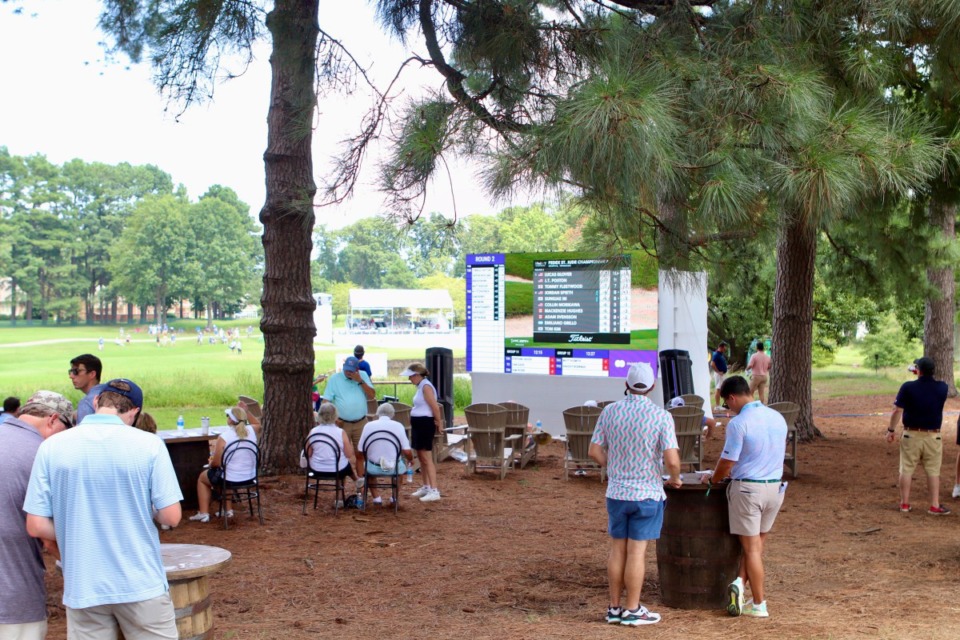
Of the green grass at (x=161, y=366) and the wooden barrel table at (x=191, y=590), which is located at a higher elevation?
the wooden barrel table at (x=191, y=590)

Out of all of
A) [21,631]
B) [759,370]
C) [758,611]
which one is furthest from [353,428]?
[759,370]

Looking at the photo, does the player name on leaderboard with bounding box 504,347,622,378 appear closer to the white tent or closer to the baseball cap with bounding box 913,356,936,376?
the baseball cap with bounding box 913,356,936,376

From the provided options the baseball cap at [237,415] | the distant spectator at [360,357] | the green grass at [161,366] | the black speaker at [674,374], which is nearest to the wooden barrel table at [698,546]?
the baseball cap at [237,415]

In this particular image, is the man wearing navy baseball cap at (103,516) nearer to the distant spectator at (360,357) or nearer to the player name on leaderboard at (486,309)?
the distant spectator at (360,357)

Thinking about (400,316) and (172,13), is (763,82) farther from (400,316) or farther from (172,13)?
(400,316)

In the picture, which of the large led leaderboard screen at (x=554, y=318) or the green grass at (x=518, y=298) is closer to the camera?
the large led leaderboard screen at (x=554, y=318)

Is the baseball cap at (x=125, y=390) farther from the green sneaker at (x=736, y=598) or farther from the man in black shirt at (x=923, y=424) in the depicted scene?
the man in black shirt at (x=923, y=424)

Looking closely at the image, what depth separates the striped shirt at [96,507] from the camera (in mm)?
3064

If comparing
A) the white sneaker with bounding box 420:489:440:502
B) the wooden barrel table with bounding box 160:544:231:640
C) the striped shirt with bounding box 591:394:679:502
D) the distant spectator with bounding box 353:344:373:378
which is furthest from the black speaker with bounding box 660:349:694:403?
the wooden barrel table with bounding box 160:544:231:640

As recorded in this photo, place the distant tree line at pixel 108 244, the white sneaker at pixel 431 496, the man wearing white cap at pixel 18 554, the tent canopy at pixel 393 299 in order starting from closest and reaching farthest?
the man wearing white cap at pixel 18 554, the white sneaker at pixel 431 496, the tent canopy at pixel 393 299, the distant tree line at pixel 108 244

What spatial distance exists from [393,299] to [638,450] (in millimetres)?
58655

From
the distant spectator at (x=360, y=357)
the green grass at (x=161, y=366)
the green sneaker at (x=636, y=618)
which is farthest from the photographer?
the green grass at (x=161, y=366)

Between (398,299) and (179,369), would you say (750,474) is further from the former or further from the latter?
(398,299)

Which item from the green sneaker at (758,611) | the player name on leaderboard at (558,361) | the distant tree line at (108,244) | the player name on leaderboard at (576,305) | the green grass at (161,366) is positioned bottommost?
the green grass at (161,366)
